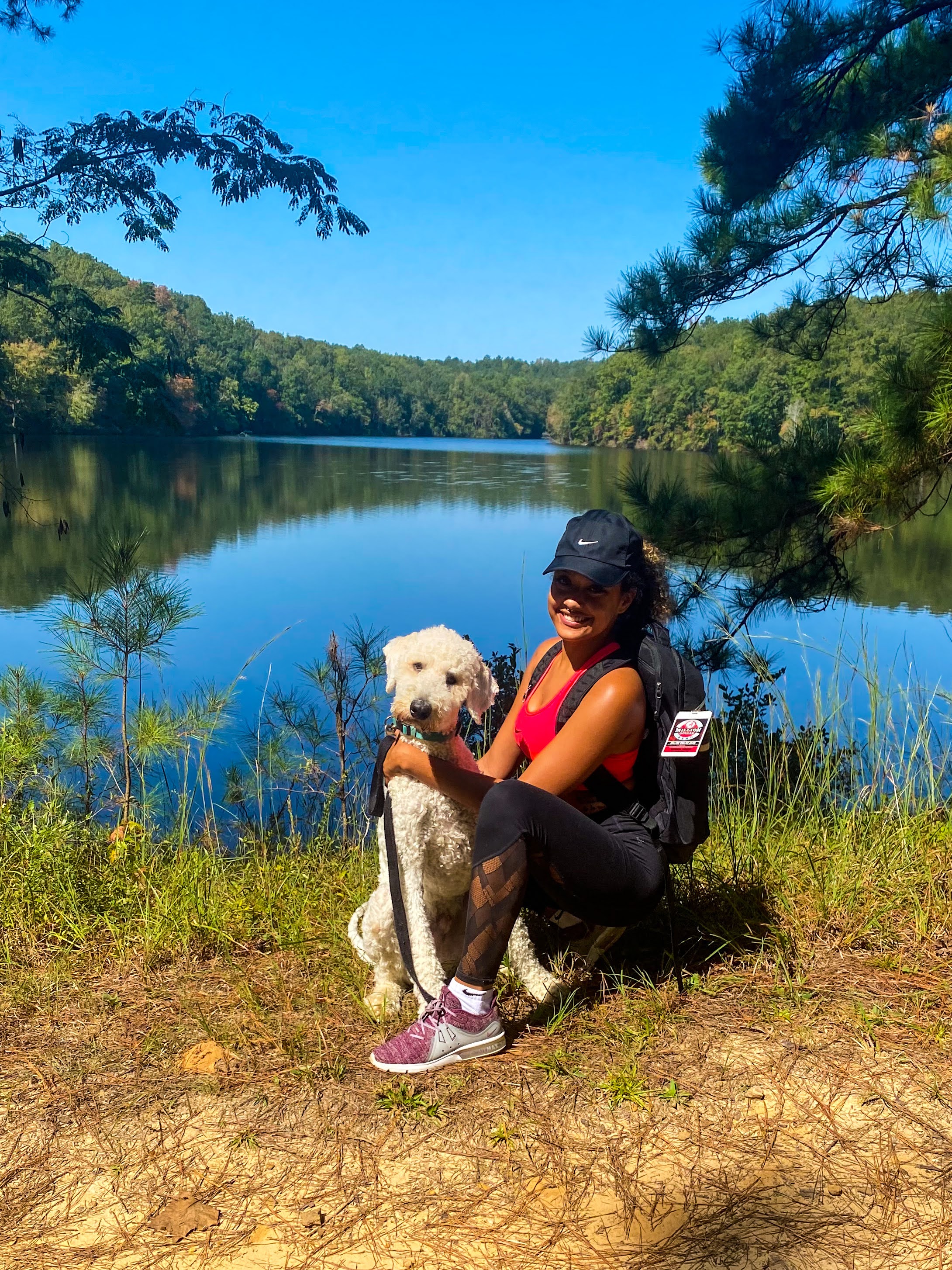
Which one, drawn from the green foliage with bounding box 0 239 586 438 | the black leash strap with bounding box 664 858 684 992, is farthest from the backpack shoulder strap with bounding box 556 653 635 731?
the green foliage with bounding box 0 239 586 438

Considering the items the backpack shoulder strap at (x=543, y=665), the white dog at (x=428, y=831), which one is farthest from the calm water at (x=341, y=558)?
the white dog at (x=428, y=831)

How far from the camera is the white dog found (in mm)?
2043

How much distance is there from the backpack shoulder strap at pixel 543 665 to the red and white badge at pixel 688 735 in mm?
437

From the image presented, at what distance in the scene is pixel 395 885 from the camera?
2113mm

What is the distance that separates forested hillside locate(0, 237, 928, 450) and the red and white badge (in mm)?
2681

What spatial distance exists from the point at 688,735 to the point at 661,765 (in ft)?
0.50

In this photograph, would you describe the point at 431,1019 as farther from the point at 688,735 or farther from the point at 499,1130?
the point at 688,735

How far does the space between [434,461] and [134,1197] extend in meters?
45.4

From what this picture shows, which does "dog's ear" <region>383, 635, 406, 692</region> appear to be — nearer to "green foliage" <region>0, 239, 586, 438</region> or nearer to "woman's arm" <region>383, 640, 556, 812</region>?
"woman's arm" <region>383, 640, 556, 812</region>

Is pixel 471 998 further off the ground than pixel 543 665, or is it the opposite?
pixel 543 665

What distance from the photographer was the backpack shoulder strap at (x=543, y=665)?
7.79 feet

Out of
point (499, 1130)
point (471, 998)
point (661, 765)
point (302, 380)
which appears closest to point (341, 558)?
point (661, 765)

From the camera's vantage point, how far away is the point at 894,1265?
1.50 meters

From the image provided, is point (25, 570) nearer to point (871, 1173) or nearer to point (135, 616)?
point (135, 616)
